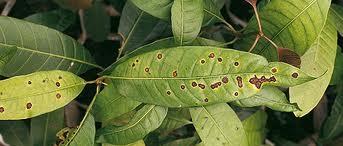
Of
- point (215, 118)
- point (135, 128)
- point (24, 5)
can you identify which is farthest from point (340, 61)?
point (24, 5)

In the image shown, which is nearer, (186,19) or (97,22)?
(186,19)

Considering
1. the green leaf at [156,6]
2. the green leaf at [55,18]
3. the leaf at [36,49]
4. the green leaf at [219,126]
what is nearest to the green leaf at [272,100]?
the green leaf at [219,126]

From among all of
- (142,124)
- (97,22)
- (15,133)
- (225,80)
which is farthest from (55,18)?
(225,80)

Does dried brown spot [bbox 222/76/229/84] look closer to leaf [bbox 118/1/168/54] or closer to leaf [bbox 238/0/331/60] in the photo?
leaf [bbox 238/0/331/60]

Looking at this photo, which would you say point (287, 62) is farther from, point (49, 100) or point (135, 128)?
point (49, 100)

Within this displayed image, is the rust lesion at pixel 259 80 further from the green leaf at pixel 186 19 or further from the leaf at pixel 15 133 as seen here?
the leaf at pixel 15 133

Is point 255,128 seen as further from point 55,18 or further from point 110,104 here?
point 55,18

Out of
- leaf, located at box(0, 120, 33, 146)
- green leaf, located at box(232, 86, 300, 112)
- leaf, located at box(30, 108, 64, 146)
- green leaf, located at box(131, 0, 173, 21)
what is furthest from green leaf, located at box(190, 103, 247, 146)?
leaf, located at box(0, 120, 33, 146)
